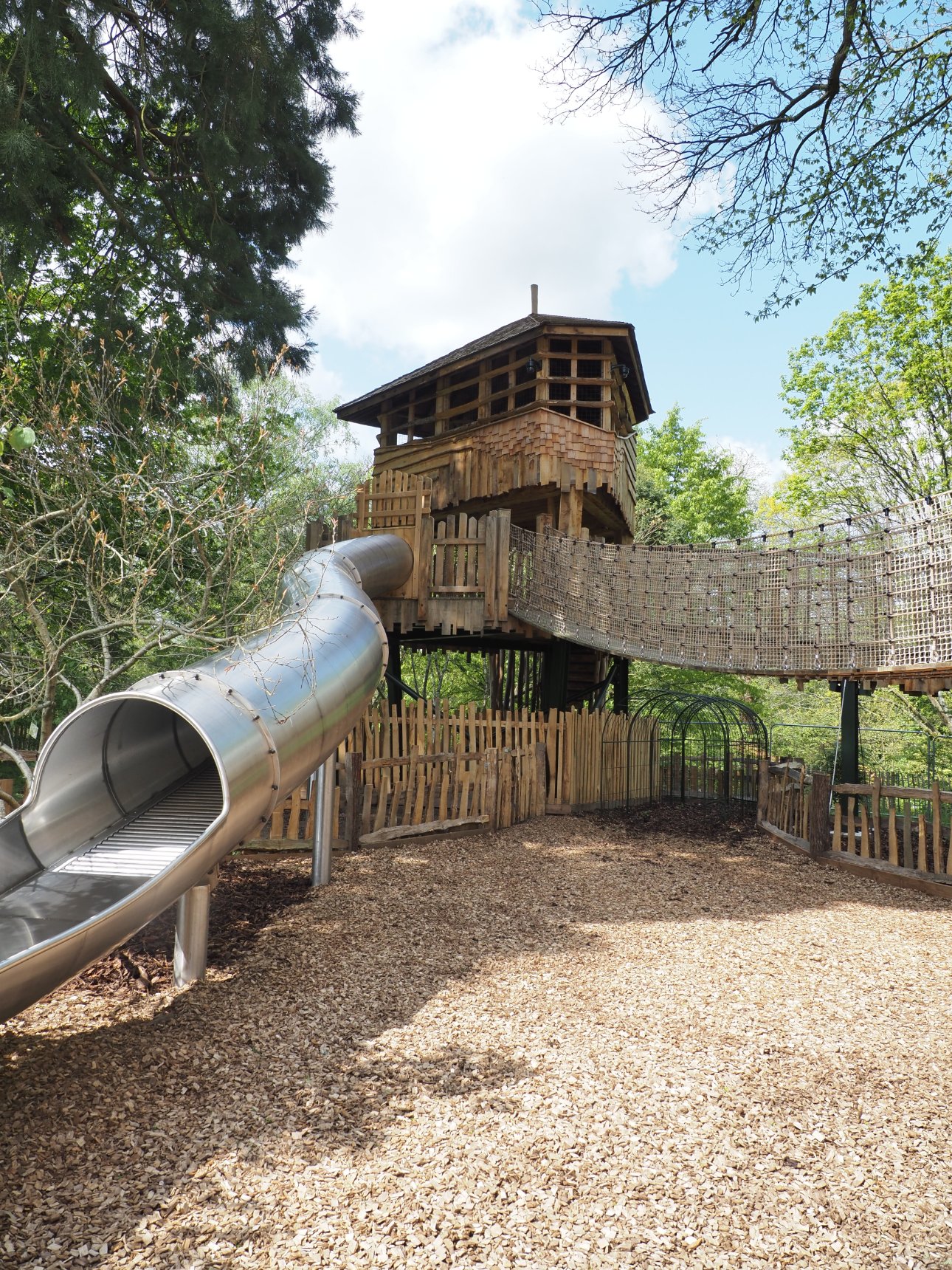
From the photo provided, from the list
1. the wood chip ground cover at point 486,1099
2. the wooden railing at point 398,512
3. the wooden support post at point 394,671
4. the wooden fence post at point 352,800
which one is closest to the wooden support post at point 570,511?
the wooden railing at point 398,512

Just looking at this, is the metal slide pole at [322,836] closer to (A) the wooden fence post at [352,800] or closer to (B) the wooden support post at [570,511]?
(A) the wooden fence post at [352,800]

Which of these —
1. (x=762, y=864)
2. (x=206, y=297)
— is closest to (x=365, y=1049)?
(x=762, y=864)

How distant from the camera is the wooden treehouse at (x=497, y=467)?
13.0m

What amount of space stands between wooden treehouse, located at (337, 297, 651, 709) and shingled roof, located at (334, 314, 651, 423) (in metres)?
0.05

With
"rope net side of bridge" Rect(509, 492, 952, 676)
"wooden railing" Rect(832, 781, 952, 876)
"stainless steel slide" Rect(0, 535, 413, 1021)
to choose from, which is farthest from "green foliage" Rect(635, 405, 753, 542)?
"stainless steel slide" Rect(0, 535, 413, 1021)

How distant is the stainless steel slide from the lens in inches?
159

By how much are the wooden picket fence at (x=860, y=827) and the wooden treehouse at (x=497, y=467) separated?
4.78m

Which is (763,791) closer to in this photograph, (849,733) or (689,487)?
(849,733)

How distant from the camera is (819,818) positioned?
9727 mm

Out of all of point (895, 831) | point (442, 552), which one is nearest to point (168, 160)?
point (442, 552)

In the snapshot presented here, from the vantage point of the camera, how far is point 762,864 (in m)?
9.65

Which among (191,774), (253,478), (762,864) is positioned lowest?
(762,864)

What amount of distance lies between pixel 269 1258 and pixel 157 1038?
6.22 ft

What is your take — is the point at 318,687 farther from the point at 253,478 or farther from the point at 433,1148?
the point at 253,478
